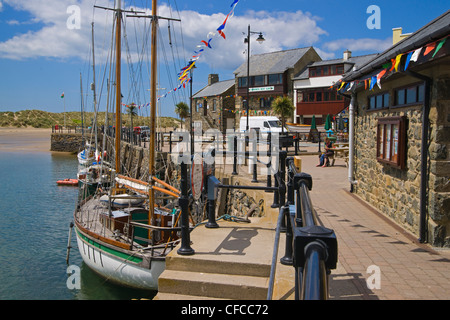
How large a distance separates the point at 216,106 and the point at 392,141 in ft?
147

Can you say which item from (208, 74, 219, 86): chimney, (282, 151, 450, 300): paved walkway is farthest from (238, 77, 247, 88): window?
(282, 151, 450, 300): paved walkway

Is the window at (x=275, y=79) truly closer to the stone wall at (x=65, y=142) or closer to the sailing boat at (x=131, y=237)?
the stone wall at (x=65, y=142)

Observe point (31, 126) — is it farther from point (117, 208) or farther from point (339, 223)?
point (339, 223)

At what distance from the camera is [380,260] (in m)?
5.86

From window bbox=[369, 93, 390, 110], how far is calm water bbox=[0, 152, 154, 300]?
752cm

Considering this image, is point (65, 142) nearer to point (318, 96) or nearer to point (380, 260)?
point (318, 96)

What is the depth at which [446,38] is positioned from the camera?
17.4 ft

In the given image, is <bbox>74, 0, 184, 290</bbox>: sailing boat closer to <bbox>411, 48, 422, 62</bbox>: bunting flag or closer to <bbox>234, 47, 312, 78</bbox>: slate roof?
<bbox>411, 48, 422, 62</bbox>: bunting flag

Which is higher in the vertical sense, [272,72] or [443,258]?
[272,72]

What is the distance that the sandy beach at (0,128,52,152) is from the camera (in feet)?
192
